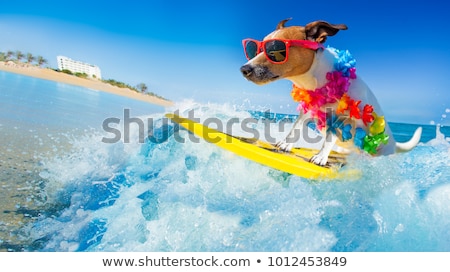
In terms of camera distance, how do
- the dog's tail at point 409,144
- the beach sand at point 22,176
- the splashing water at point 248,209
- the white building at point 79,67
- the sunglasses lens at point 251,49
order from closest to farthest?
the splashing water at point 248,209, the beach sand at point 22,176, the sunglasses lens at point 251,49, the dog's tail at point 409,144, the white building at point 79,67

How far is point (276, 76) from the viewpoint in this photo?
166 centimetres

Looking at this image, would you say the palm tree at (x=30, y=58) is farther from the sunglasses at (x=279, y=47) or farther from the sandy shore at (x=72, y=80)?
the sunglasses at (x=279, y=47)

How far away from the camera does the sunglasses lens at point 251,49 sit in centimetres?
171

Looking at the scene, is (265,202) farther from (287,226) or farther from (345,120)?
(345,120)

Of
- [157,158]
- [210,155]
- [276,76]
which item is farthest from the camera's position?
[157,158]

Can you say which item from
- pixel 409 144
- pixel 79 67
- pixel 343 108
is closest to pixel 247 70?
pixel 343 108

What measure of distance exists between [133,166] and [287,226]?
1.21 m

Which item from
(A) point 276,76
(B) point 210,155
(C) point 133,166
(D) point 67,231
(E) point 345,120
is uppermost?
(A) point 276,76

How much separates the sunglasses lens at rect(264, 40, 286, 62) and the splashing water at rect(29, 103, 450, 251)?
1.84 feet

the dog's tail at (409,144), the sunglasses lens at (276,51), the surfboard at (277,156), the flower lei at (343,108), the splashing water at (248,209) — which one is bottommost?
the splashing water at (248,209)

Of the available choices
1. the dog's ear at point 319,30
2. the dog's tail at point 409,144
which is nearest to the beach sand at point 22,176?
the dog's ear at point 319,30

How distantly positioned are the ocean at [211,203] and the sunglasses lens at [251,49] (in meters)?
0.55
